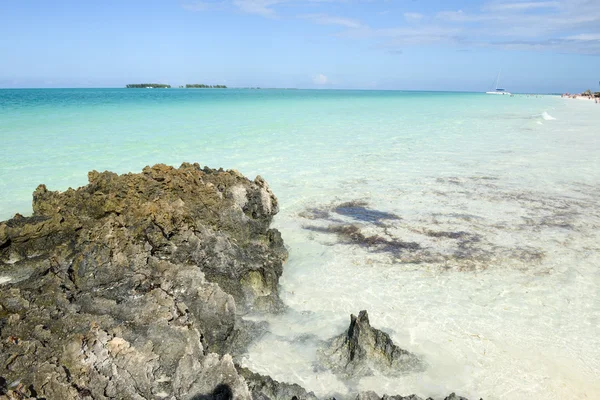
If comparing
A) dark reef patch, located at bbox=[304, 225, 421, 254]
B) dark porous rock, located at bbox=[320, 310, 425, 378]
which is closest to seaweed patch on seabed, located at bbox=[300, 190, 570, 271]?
dark reef patch, located at bbox=[304, 225, 421, 254]

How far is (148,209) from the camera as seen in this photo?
5977 mm

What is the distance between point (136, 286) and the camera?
188 inches

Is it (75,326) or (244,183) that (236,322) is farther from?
(244,183)

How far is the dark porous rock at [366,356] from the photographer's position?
4.70 meters

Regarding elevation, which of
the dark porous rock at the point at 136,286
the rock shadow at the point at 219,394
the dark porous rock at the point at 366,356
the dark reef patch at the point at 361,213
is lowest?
the dark porous rock at the point at 366,356

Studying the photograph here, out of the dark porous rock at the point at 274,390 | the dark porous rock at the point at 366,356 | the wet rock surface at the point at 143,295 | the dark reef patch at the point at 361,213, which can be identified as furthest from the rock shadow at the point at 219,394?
the dark reef patch at the point at 361,213

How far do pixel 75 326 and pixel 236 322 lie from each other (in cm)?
187

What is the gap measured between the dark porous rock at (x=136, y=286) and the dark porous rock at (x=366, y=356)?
1122 mm

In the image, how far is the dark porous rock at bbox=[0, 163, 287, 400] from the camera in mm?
3584

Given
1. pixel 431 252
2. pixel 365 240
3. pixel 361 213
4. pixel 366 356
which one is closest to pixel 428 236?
pixel 431 252

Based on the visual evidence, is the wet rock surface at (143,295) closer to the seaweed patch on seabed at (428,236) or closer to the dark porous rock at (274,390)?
the dark porous rock at (274,390)

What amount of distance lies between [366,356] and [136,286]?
8.46 feet

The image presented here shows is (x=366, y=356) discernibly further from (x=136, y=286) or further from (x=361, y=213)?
(x=361, y=213)

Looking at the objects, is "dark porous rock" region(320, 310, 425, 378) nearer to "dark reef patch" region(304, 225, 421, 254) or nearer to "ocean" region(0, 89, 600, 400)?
"ocean" region(0, 89, 600, 400)
